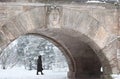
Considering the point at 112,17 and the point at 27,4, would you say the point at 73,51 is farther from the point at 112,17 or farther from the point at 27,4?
the point at 27,4

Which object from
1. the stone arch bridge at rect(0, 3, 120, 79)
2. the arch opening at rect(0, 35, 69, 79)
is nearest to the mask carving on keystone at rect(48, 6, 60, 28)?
the stone arch bridge at rect(0, 3, 120, 79)

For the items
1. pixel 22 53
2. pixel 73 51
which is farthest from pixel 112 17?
pixel 22 53

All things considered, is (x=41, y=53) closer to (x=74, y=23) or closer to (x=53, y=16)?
(x=74, y=23)

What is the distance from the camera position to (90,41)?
11711mm

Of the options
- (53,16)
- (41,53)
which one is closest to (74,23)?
(53,16)

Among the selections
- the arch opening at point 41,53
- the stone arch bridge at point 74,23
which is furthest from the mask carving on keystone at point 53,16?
the arch opening at point 41,53

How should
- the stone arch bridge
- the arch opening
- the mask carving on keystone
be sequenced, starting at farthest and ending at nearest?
the arch opening < the mask carving on keystone < the stone arch bridge

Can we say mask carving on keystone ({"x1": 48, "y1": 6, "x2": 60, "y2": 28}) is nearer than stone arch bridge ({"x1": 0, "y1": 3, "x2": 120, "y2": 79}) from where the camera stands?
No

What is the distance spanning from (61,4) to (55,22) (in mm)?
484

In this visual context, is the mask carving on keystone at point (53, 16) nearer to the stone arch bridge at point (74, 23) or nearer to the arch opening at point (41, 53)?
the stone arch bridge at point (74, 23)

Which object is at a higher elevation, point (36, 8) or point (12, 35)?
point (36, 8)

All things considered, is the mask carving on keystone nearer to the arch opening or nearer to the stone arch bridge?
the stone arch bridge

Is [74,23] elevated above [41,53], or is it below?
below

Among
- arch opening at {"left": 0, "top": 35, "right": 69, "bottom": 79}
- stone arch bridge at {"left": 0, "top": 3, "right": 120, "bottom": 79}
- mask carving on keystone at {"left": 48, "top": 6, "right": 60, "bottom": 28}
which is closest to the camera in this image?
stone arch bridge at {"left": 0, "top": 3, "right": 120, "bottom": 79}
